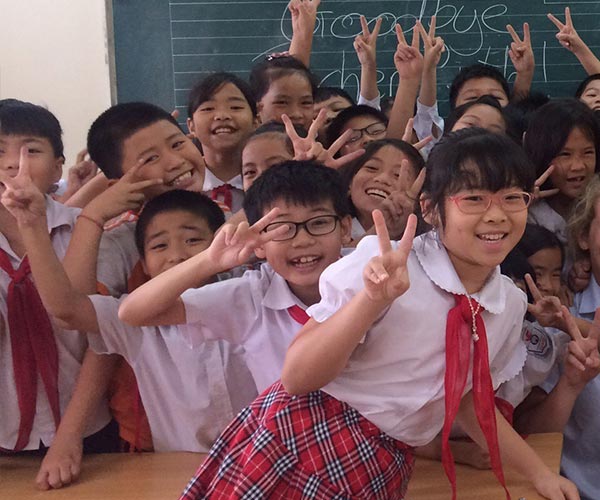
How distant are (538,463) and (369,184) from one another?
974 millimetres

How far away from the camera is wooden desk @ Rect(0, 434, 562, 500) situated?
1.68 meters

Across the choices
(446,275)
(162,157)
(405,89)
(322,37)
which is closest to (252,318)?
(446,275)

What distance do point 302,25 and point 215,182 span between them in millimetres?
948

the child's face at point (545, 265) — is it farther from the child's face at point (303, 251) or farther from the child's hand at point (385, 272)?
the child's hand at point (385, 272)

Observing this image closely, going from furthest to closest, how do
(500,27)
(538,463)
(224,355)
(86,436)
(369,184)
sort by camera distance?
(500,27), (369,184), (86,436), (224,355), (538,463)

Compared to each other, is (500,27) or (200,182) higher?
(500,27)

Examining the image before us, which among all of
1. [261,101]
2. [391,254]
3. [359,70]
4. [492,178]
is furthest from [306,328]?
[359,70]

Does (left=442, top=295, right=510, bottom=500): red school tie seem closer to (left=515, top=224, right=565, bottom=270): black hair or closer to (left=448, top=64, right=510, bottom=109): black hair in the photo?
(left=515, top=224, right=565, bottom=270): black hair

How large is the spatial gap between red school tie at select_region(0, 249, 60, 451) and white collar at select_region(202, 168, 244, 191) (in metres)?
0.80

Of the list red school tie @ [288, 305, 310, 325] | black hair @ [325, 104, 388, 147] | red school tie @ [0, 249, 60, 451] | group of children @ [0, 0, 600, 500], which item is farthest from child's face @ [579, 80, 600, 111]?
red school tie @ [0, 249, 60, 451]

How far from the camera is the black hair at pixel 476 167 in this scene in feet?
4.84

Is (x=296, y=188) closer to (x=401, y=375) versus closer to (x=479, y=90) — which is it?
(x=401, y=375)

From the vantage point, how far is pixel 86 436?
1994 mm

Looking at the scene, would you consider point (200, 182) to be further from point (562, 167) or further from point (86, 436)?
point (562, 167)
